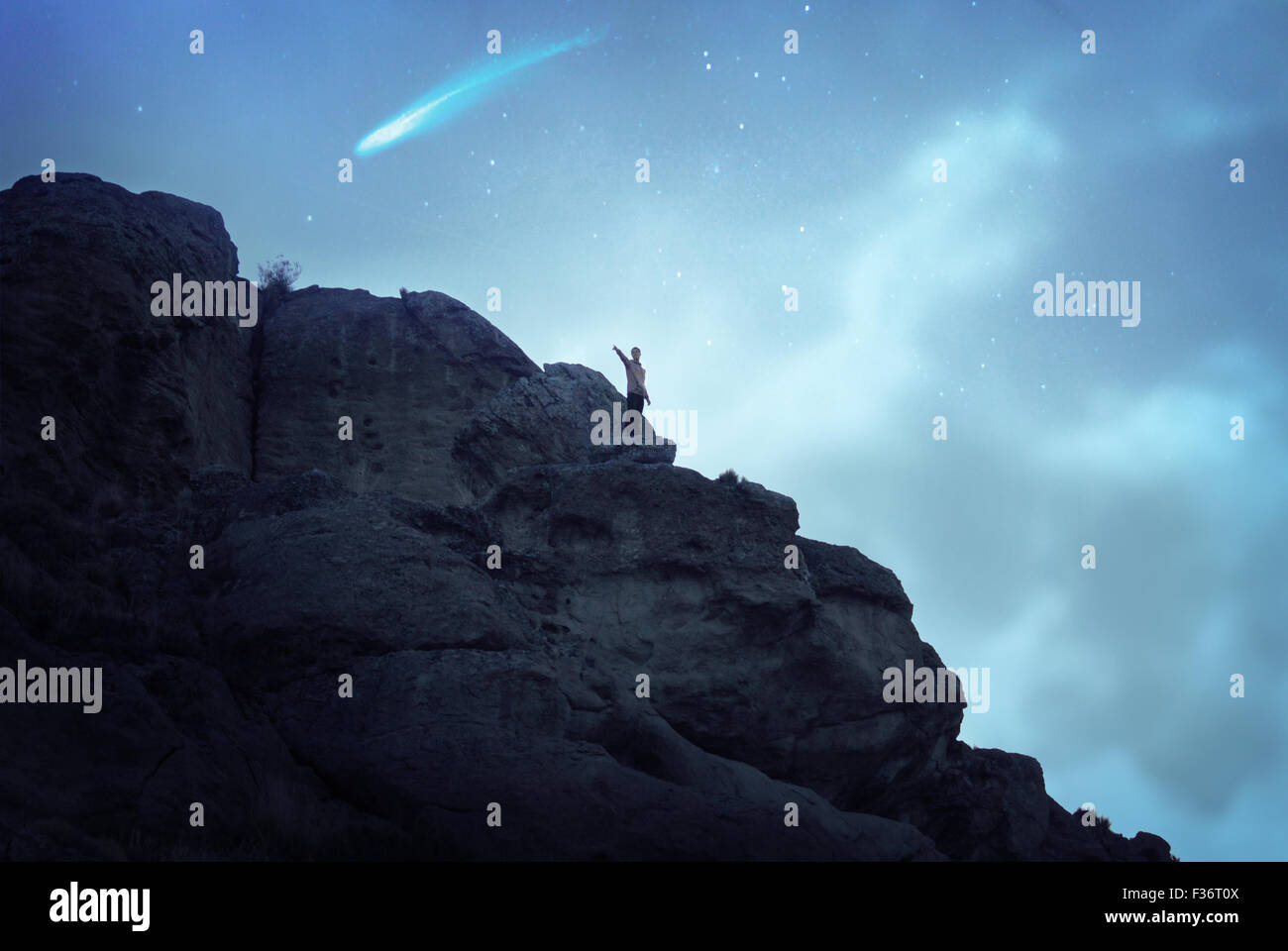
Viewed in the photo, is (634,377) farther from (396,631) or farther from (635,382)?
(396,631)

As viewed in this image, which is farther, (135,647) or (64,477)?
(64,477)

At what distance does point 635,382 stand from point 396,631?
9829 mm

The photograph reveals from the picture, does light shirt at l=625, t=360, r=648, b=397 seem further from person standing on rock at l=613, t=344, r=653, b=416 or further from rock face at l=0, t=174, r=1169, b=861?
rock face at l=0, t=174, r=1169, b=861

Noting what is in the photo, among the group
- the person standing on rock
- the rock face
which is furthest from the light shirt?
the rock face

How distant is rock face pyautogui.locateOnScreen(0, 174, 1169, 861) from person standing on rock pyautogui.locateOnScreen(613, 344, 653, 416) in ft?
3.89

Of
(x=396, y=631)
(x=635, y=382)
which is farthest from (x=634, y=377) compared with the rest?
(x=396, y=631)

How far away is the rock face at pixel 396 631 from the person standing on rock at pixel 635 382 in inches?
46.7

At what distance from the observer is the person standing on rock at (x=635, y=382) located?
22.7 meters

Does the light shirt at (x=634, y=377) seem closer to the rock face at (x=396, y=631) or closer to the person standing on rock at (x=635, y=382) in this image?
the person standing on rock at (x=635, y=382)

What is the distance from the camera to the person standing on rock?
894 inches

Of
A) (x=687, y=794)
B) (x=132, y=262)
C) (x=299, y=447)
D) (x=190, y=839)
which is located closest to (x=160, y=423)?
(x=132, y=262)

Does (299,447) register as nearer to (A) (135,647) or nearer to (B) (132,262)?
(B) (132,262)

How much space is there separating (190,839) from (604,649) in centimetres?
721
